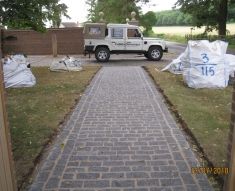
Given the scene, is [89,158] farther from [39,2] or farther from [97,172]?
[39,2]

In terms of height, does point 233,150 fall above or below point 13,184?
above

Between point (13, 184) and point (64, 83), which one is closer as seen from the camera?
point (13, 184)

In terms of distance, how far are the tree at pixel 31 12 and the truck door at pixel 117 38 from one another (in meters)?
4.12

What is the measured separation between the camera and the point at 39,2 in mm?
10852

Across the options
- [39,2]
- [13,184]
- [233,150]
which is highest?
[39,2]

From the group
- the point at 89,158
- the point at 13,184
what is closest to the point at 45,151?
the point at 89,158

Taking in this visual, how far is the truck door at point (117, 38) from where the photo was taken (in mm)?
16172

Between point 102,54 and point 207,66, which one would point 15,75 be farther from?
point 102,54

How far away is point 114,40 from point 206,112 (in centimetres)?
1104

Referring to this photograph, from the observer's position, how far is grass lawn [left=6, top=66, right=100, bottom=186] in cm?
397

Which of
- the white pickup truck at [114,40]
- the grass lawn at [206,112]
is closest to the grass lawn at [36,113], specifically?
the grass lawn at [206,112]

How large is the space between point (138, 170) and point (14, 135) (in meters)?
2.25

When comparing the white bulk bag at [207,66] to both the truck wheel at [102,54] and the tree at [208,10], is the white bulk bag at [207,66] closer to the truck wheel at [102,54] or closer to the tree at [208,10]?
the truck wheel at [102,54]
